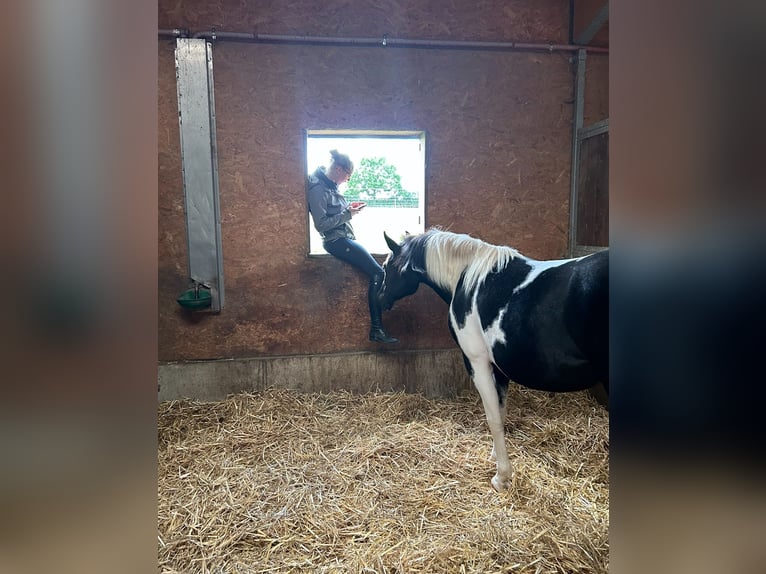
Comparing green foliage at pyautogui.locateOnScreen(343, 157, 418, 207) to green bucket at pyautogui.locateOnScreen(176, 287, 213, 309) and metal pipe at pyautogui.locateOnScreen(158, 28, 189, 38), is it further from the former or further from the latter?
metal pipe at pyautogui.locateOnScreen(158, 28, 189, 38)

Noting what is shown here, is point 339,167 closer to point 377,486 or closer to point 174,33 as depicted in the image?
point 174,33

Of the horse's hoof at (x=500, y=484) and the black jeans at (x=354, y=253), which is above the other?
the black jeans at (x=354, y=253)

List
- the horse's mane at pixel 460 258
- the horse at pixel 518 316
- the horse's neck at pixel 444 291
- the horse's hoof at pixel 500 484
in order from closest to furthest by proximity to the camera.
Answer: the horse at pixel 518 316
the horse's hoof at pixel 500 484
the horse's mane at pixel 460 258
the horse's neck at pixel 444 291

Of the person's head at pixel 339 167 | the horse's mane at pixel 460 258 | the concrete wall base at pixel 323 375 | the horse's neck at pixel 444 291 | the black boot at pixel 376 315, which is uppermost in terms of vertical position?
the person's head at pixel 339 167

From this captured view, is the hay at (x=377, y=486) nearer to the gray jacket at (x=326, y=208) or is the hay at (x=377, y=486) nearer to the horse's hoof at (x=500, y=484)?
the horse's hoof at (x=500, y=484)

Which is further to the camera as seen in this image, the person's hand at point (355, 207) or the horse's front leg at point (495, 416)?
the person's hand at point (355, 207)

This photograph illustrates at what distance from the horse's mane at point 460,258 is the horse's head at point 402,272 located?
0.11 meters

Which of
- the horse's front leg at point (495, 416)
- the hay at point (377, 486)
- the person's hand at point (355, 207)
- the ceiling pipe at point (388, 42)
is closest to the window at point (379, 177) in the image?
the person's hand at point (355, 207)

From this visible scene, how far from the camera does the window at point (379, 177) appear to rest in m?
3.56

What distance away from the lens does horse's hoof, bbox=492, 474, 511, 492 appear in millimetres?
2053

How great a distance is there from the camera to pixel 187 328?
134 inches
